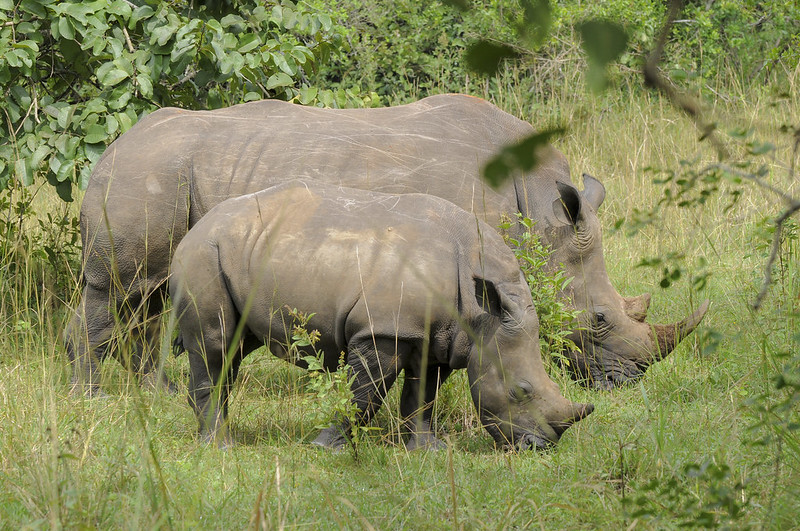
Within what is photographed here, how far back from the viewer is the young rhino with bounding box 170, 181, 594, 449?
4180mm

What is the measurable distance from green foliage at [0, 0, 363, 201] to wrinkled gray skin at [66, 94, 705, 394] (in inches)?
16.1

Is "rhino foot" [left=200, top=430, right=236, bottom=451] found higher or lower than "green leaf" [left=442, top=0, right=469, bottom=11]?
lower

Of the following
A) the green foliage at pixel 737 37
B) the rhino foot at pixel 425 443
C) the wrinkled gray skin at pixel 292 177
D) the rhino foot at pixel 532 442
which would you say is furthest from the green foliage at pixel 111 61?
the green foliage at pixel 737 37

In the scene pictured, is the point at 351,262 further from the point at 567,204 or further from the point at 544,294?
the point at 567,204

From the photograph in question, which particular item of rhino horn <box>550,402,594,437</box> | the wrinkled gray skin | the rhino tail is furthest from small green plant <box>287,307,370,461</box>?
the rhino tail

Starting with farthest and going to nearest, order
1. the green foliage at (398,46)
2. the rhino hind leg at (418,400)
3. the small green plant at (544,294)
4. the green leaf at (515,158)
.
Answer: the green foliage at (398,46)
the small green plant at (544,294)
the rhino hind leg at (418,400)
the green leaf at (515,158)

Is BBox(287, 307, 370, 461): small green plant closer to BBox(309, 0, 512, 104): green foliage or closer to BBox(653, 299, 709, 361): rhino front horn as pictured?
BBox(653, 299, 709, 361): rhino front horn

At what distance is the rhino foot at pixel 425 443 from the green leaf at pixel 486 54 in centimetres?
300

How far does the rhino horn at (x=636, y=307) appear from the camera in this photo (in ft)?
18.6

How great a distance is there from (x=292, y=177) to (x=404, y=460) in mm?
1976

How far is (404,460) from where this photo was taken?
13.4ft

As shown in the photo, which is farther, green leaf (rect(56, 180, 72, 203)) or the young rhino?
green leaf (rect(56, 180, 72, 203))

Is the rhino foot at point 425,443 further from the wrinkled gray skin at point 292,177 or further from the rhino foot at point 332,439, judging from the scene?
the wrinkled gray skin at point 292,177

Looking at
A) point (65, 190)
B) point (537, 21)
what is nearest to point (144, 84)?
point (65, 190)
